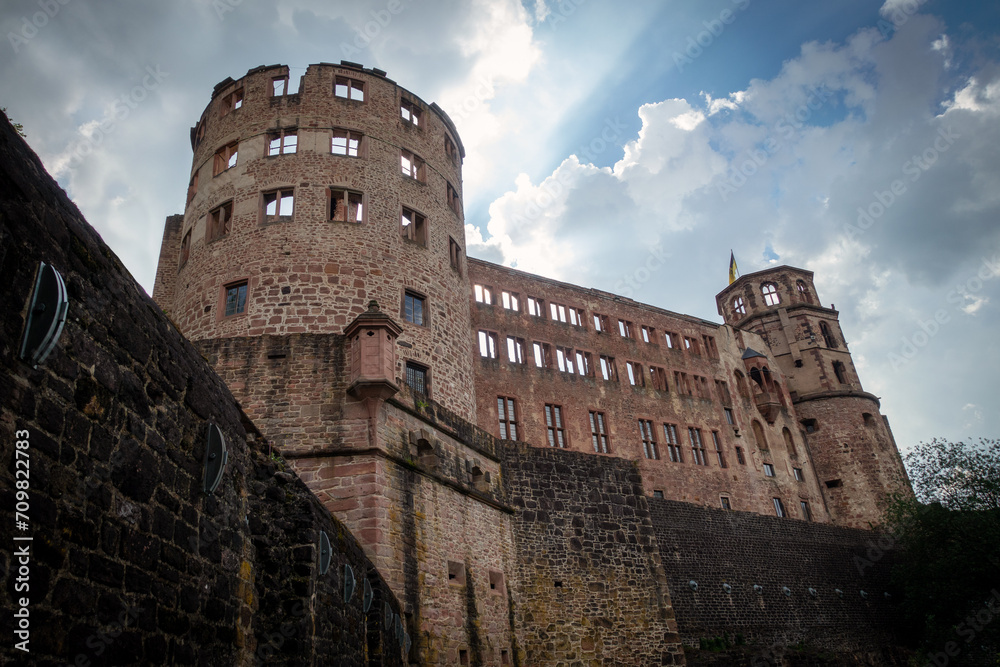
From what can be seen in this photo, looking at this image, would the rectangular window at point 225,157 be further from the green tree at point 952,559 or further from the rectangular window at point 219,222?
the green tree at point 952,559

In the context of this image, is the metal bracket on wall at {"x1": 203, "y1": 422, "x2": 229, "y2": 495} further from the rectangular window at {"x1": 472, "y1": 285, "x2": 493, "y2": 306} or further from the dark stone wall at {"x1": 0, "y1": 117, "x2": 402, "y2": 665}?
the rectangular window at {"x1": 472, "y1": 285, "x2": 493, "y2": 306}

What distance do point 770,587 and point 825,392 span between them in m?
23.4

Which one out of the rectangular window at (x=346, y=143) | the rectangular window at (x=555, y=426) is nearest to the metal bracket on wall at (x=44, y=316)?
the rectangular window at (x=346, y=143)

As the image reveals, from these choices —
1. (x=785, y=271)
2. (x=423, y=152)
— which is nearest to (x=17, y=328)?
(x=423, y=152)

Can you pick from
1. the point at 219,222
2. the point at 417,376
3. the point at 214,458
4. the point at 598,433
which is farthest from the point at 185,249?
the point at 598,433

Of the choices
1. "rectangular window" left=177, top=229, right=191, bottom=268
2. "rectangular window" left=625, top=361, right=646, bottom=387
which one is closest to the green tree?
"rectangular window" left=625, top=361, right=646, bottom=387

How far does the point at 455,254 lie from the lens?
2303 cm

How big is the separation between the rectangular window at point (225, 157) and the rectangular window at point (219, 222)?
1495 millimetres

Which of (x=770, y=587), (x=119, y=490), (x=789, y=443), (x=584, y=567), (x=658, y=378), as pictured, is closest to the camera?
(x=119, y=490)

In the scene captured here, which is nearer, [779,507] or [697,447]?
[697,447]

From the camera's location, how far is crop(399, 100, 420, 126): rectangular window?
23.8 meters

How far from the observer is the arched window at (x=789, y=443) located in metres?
43.1

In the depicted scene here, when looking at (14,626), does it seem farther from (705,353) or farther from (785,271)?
(785,271)

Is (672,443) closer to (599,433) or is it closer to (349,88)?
(599,433)
